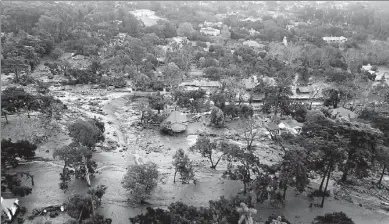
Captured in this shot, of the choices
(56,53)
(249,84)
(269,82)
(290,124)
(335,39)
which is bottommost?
(290,124)

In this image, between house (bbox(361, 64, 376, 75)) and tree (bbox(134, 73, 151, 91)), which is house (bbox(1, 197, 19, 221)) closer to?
tree (bbox(134, 73, 151, 91))

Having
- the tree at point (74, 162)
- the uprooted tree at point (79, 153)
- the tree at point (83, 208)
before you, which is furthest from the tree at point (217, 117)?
the tree at point (83, 208)

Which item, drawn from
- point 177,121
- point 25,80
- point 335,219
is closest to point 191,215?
point 335,219

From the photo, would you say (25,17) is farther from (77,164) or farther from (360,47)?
(360,47)

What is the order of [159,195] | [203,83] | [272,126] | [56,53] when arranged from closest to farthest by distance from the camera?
1. [159,195]
2. [272,126]
3. [203,83]
4. [56,53]

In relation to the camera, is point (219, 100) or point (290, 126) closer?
point (290, 126)

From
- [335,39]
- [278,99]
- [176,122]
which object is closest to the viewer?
[176,122]

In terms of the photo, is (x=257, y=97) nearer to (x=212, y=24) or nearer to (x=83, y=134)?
(x=83, y=134)
